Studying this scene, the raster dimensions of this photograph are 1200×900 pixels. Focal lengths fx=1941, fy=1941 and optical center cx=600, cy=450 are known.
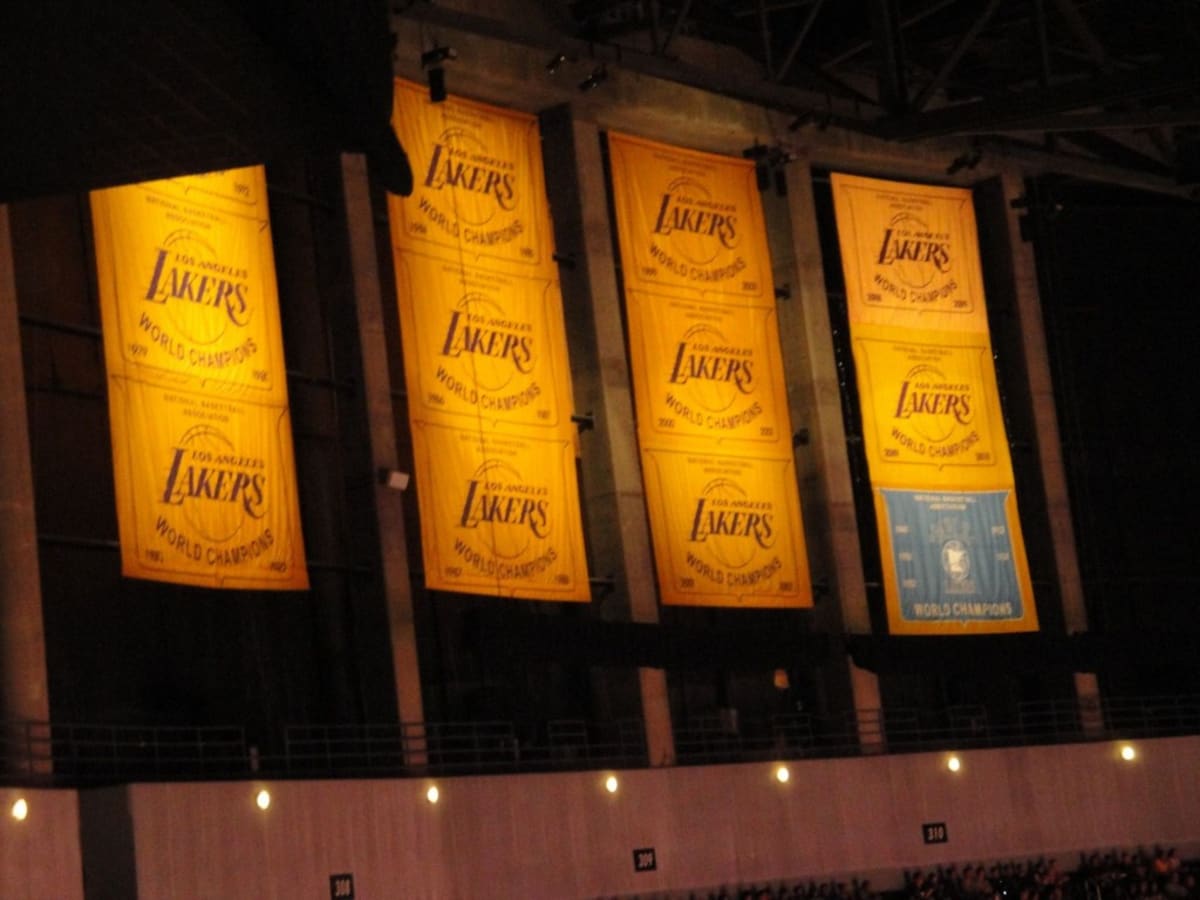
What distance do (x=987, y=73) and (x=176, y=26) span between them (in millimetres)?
27752

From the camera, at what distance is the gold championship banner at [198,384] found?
19.9m

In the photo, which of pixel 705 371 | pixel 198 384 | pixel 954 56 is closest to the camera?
pixel 198 384

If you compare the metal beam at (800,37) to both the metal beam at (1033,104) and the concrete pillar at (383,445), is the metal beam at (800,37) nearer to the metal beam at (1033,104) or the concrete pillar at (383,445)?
the metal beam at (1033,104)

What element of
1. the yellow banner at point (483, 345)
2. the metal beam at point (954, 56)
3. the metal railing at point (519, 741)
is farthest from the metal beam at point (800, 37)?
the metal railing at point (519, 741)

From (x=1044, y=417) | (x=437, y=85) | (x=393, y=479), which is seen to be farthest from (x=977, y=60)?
(x=393, y=479)

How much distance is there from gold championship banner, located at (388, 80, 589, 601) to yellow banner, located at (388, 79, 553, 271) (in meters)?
0.02

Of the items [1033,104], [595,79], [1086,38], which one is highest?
[595,79]

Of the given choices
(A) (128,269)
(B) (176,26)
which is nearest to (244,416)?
(A) (128,269)

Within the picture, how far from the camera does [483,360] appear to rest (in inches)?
968

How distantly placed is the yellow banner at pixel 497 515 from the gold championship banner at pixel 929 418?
578cm

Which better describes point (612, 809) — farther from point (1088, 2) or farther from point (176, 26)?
point (176, 26)

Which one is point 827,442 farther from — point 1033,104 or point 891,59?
point 891,59

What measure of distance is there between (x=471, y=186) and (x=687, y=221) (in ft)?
12.5


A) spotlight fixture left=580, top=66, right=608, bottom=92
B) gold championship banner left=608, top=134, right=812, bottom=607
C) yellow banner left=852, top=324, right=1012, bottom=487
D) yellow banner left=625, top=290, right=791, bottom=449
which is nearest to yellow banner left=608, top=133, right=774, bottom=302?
gold championship banner left=608, top=134, right=812, bottom=607
